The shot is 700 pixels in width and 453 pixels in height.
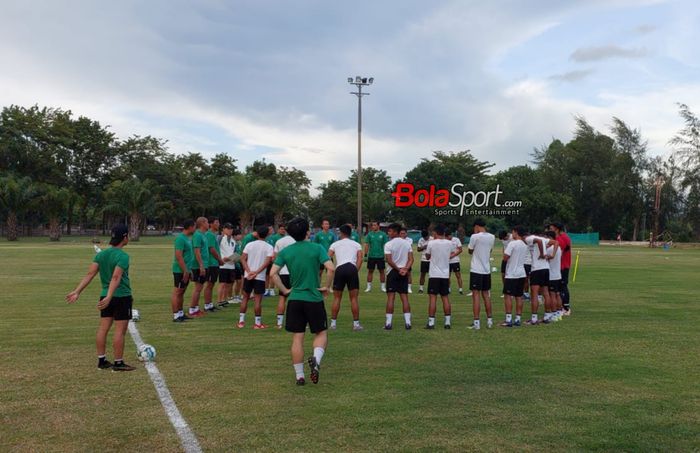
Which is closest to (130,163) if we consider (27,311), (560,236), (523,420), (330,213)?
(330,213)

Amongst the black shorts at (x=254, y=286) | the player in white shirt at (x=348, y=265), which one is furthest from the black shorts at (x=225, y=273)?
the player in white shirt at (x=348, y=265)

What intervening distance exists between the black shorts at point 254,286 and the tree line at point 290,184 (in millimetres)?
49774

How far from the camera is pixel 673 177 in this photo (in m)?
75.8

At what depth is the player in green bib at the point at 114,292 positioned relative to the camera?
23.6 feet

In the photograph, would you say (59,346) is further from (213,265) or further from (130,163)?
(130,163)

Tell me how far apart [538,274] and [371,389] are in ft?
20.0

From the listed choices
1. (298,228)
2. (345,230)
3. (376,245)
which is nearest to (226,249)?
(345,230)

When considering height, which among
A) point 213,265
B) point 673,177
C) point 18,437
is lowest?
point 18,437

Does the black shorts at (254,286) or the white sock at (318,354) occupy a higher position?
the black shorts at (254,286)

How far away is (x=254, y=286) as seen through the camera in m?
10.8

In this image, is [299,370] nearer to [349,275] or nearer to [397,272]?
[349,275]

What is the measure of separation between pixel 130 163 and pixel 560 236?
233 feet

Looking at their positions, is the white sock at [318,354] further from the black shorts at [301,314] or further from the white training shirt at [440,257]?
the white training shirt at [440,257]

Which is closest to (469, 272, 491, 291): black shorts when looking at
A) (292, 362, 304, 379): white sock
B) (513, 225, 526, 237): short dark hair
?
(513, 225, 526, 237): short dark hair
